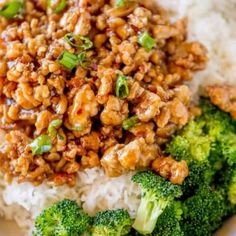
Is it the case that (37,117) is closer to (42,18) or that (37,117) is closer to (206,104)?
(42,18)

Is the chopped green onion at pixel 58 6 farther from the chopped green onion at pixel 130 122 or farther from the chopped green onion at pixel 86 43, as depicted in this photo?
the chopped green onion at pixel 130 122

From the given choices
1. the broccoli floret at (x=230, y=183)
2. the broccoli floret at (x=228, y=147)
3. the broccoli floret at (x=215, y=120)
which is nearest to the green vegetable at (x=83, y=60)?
the broccoli floret at (x=215, y=120)

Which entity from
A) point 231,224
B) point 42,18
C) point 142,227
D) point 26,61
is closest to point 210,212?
point 231,224

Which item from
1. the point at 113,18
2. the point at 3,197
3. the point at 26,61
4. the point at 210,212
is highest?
the point at 113,18

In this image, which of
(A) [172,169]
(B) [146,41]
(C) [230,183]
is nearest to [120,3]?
(B) [146,41]

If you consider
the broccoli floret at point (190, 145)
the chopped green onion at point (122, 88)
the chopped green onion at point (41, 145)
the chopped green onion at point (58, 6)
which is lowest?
the chopped green onion at point (41, 145)

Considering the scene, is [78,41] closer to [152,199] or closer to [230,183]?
[152,199]
